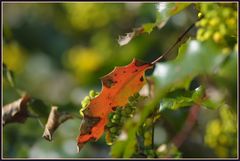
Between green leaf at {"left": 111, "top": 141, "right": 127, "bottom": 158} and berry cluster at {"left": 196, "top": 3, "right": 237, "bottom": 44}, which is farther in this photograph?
green leaf at {"left": 111, "top": 141, "right": 127, "bottom": 158}

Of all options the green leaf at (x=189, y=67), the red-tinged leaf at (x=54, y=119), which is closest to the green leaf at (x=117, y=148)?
the green leaf at (x=189, y=67)

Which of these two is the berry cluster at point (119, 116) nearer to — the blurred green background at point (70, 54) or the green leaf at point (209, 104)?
the green leaf at point (209, 104)

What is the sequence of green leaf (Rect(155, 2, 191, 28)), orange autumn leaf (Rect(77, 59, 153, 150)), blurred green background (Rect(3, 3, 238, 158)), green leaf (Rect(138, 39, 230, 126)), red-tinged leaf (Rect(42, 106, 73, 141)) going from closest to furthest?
green leaf (Rect(138, 39, 230, 126)) < green leaf (Rect(155, 2, 191, 28)) < orange autumn leaf (Rect(77, 59, 153, 150)) < red-tinged leaf (Rect(42, 106, 73, 141)) < blurred green background (Rect(3, 3, 238, 158))

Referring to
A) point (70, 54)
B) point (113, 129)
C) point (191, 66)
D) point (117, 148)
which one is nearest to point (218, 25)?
point (191, 66)

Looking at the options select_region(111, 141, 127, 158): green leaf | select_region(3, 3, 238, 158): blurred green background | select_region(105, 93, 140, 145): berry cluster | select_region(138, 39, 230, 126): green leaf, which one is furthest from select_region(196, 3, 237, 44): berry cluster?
select_region(3, 3, 238, 158): blurred green background

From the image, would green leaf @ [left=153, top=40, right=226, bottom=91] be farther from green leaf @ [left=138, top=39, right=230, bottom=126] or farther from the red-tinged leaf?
the red-tinged leaf

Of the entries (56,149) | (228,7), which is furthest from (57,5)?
(228,7)
